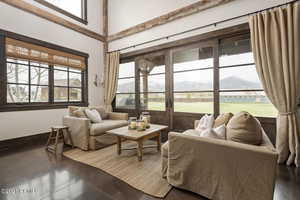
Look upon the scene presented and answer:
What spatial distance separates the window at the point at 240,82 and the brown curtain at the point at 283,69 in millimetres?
321

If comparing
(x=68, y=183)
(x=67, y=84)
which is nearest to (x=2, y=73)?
(x=67, y=84)

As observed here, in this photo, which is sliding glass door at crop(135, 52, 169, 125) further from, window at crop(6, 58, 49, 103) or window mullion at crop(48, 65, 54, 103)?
window at crop(6, 58, 49, 103)

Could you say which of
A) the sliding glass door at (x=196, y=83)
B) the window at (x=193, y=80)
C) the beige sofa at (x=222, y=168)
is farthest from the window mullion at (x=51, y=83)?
the beige sofa at (x=222, y=168)

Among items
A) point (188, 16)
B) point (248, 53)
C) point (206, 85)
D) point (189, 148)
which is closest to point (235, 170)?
point (189, 148)

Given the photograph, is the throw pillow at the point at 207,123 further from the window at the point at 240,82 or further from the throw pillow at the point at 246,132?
the window at the point at 240,82

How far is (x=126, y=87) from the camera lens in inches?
179

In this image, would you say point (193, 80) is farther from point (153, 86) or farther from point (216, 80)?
point (153, 86)

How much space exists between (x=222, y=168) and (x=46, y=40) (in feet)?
14.5

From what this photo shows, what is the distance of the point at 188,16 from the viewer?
10.9ft

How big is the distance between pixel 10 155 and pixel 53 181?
57.5 inches

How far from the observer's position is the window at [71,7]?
11.7 feet

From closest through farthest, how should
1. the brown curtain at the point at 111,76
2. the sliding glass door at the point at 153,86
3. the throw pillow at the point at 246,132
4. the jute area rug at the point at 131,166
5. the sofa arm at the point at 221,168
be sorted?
the sofa arm at the point at 221,168 < the throw pillow at the point at 246,132 < the jute area rug at the point at 131,166 < the sliding glass door at the point at 153,86 < the brown curtain at the point at 111,76

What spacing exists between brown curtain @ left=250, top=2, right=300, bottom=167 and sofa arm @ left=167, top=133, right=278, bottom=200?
4.92 ft

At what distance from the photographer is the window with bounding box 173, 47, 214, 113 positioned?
10.3 ft
